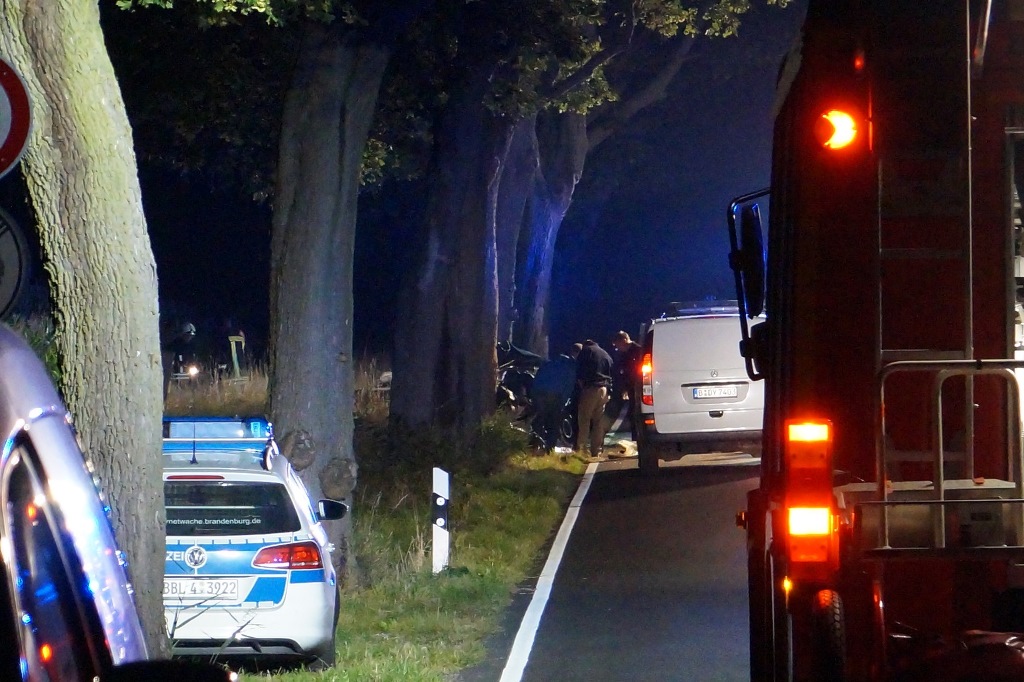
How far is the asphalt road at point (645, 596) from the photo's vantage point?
30.8 feet

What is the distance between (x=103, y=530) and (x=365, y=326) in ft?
A: 163

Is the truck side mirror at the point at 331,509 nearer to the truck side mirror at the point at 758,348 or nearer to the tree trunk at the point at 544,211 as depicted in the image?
the truck side mirror at the point at 758,348

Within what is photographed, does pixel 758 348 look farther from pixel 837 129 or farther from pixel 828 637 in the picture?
pixel 828 637

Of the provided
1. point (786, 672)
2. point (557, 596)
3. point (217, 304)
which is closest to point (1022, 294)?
point (786, 672)

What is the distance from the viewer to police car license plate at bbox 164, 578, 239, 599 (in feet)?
28.3

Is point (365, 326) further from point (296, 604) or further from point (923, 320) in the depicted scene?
point (923, 320)

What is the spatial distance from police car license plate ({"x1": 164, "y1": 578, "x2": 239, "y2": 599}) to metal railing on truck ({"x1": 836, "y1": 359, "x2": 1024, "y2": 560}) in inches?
184

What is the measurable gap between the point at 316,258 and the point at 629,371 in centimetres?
1125

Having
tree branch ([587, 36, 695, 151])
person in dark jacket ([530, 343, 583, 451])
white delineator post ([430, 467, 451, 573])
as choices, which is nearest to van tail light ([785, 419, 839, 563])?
white delineator post ([430, 467, 451, 573])

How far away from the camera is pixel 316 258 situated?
486 inches

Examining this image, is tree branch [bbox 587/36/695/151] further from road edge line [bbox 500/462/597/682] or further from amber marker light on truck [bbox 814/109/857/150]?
amber marker light on truck [bbox 814/109/857/150]

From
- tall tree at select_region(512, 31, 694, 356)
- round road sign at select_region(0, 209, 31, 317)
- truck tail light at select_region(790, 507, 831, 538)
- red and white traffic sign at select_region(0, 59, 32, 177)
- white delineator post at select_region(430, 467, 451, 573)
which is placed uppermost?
tall tree at select_region(512, 31, 694, 356)

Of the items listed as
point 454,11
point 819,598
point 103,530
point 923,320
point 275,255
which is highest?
point 454,11

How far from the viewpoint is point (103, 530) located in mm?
3182
